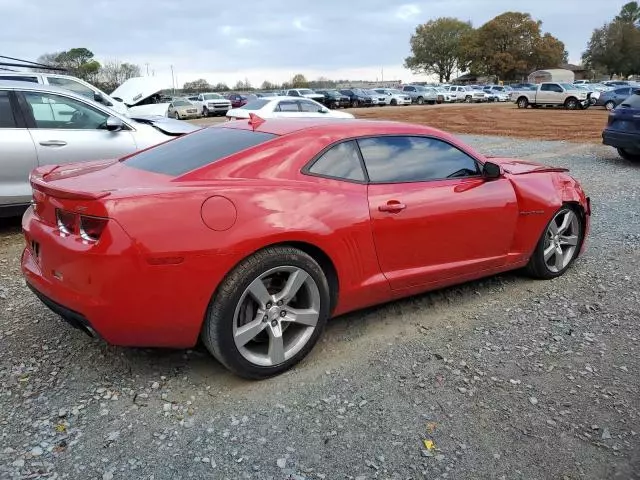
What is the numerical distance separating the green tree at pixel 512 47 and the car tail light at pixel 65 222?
9282cm

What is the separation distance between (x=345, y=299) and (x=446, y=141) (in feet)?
4.76

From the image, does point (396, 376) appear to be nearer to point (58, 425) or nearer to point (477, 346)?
Answer: point (477, 346)

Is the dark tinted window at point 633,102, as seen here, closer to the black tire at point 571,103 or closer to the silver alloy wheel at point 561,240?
the silver alloy wheel at point 561,240

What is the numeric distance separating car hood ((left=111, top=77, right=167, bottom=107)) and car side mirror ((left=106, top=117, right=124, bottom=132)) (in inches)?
364

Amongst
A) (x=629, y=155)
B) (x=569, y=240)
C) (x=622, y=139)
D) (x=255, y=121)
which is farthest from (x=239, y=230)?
(x=629, y=155)

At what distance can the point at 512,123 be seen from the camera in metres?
22.3

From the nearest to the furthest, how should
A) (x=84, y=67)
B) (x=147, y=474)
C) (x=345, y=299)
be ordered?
1. (x=147, y=474)
2. (x=345, y=299)
3. (x=84, y=67)

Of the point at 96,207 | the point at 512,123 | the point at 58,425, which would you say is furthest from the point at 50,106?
the point at 512,123

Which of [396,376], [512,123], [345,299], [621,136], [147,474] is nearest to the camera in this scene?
[147,474]

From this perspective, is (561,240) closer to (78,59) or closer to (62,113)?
(62,113)

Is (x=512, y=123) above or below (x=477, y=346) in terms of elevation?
below

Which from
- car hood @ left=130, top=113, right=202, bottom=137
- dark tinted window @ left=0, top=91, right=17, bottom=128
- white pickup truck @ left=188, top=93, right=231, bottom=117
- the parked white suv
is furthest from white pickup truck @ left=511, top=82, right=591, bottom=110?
dark tinted window @ left=0, top=91, right=17, bottom=128

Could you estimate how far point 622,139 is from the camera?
1048cm

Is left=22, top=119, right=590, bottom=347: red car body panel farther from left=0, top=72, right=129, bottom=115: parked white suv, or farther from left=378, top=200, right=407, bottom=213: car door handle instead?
left=0, top=72, right=129, bottom=115: parked white suv
